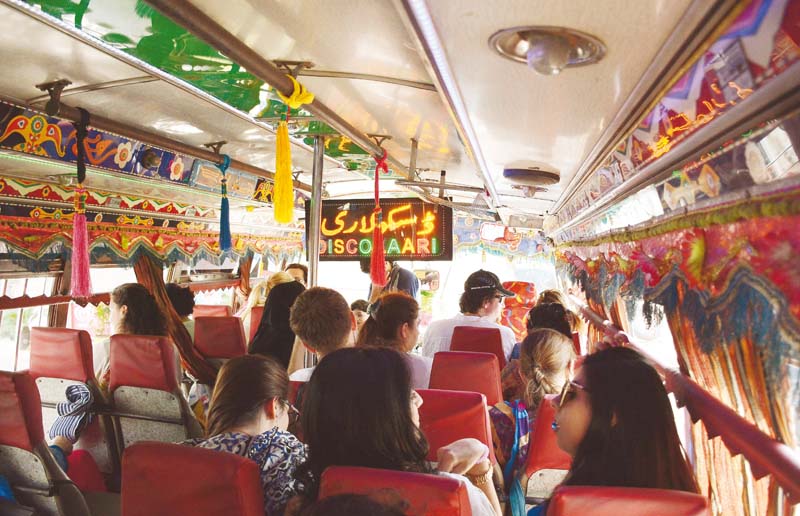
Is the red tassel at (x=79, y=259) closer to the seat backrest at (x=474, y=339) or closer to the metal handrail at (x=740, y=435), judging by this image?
the seat backrest at (x=474, y=339)

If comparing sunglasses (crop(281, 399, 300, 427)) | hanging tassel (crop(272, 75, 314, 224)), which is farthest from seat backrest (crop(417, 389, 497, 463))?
hanging tassel (crop(272, 75, 314, 224))

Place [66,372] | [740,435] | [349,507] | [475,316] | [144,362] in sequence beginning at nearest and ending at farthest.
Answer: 1. [349,507]
2. [740,435]
3. [144,362]
4. [66,372]
5. [475,316]

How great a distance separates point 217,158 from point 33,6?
2267 millimetres

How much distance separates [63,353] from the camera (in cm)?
314

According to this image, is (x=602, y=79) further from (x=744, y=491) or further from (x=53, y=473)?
(x=53, y=473)

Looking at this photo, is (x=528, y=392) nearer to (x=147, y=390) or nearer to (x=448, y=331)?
(x=448, y=331)

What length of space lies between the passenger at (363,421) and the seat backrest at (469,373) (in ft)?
3.81

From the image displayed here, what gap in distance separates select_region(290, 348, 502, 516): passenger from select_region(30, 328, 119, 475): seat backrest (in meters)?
2.12

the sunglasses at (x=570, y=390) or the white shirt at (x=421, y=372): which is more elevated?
the sunglasses at (x=570, y=390)

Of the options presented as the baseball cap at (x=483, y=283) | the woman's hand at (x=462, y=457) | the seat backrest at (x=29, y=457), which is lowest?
the seat backrest at (x=29, y=457)

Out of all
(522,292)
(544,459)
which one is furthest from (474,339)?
(522,292)

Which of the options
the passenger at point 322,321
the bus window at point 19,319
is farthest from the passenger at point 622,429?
the bus window at point 19,319

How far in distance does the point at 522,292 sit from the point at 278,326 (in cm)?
518

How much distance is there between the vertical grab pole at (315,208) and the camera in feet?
12.3
